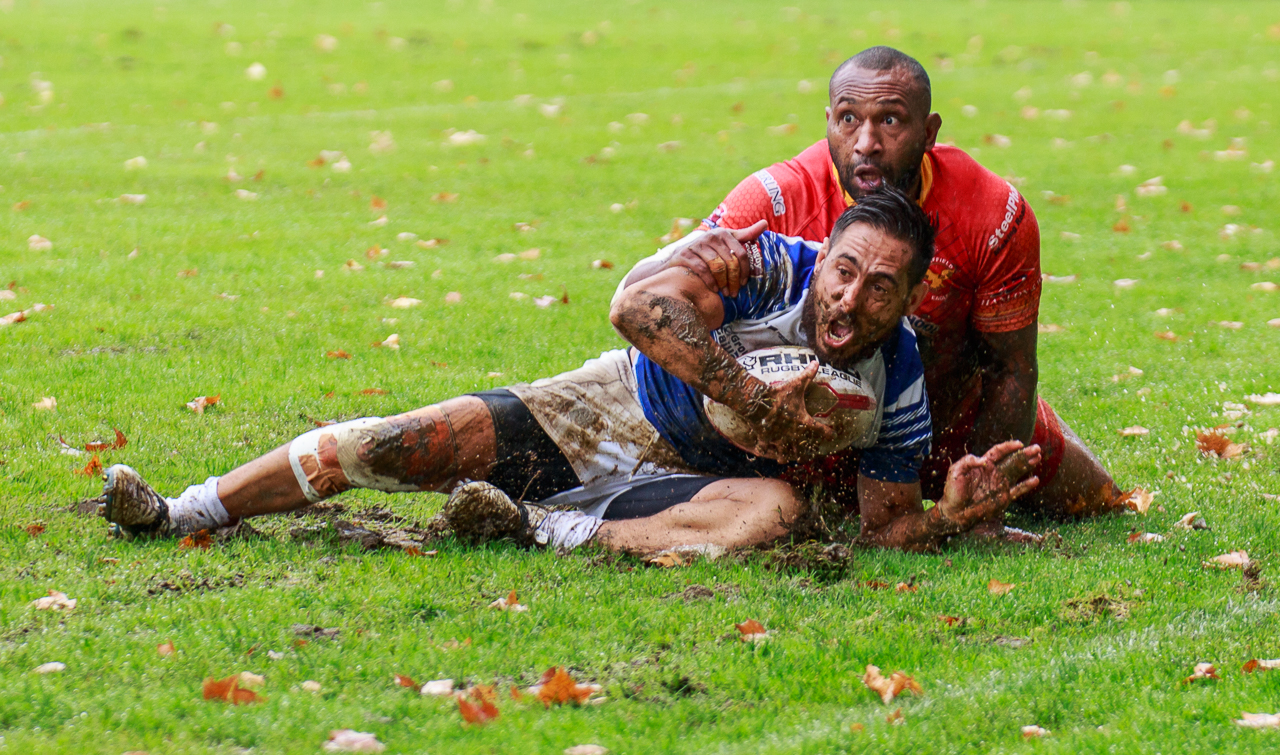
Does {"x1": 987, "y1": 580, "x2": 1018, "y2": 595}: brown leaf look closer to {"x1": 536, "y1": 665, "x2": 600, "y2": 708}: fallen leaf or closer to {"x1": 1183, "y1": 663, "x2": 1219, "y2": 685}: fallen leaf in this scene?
{"x1": 1183, "y1": 663, "x2": 1219, "y2": 685}: fallen leaf

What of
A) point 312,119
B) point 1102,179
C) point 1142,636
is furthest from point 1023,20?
point 1142,636

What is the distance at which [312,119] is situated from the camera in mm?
14516

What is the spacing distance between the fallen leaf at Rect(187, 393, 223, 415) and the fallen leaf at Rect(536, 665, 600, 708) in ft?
10.1

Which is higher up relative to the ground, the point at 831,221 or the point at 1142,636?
the point at 831,221

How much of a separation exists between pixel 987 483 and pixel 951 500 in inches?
5.3

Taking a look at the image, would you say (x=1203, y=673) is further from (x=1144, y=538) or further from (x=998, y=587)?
(x=1144, y=538)

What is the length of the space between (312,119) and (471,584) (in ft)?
36.2

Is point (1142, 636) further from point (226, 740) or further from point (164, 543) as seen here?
point (164, 543)

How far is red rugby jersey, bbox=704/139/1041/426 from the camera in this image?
499 cm

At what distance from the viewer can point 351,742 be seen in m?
3.31

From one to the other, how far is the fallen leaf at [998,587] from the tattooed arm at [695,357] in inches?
31.1

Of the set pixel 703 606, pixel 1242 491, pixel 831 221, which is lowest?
pixel 1242 491

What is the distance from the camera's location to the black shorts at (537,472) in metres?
4.84

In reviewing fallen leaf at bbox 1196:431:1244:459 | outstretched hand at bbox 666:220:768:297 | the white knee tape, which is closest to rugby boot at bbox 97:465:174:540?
the white knee tape
